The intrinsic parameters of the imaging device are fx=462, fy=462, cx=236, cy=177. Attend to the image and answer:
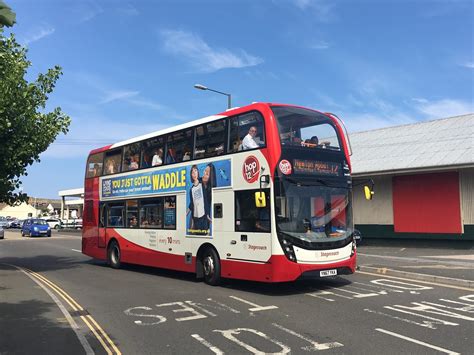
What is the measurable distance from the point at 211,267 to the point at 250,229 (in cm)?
178

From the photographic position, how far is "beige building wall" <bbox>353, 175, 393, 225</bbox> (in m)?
23.5

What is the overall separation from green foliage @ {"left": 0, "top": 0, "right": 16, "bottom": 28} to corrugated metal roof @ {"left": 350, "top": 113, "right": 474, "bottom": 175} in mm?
18776

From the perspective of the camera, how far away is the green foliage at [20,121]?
13852 millimetres

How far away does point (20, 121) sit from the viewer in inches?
572

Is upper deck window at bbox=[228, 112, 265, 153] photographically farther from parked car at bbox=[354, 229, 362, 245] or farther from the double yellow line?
parked car at bbox=[354, 229, 362, 245]

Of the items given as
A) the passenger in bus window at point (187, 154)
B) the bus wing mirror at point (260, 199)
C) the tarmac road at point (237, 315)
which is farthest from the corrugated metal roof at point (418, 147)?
the bus wing mirror at point (260, 199)

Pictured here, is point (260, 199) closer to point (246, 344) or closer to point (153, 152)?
point (246, 344)

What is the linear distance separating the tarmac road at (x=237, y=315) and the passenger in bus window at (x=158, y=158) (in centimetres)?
328

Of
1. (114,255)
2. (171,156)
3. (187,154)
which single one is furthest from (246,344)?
(114,255)

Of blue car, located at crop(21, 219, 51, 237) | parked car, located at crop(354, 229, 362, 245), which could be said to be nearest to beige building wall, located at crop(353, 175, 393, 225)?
parked car, located at crop(354, 229, 362, 245)

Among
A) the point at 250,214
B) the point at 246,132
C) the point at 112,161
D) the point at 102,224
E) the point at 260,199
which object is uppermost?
the point at 112,161

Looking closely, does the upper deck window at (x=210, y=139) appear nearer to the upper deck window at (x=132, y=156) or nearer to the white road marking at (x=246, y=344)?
the upper deck window at (x=132, y=156)

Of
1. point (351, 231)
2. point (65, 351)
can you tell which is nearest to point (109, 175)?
point (351, 231)

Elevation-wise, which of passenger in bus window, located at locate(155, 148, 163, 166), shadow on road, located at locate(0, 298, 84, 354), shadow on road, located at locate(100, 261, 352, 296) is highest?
passenger in bus window, located at locate(155, 148, 163, 166)
